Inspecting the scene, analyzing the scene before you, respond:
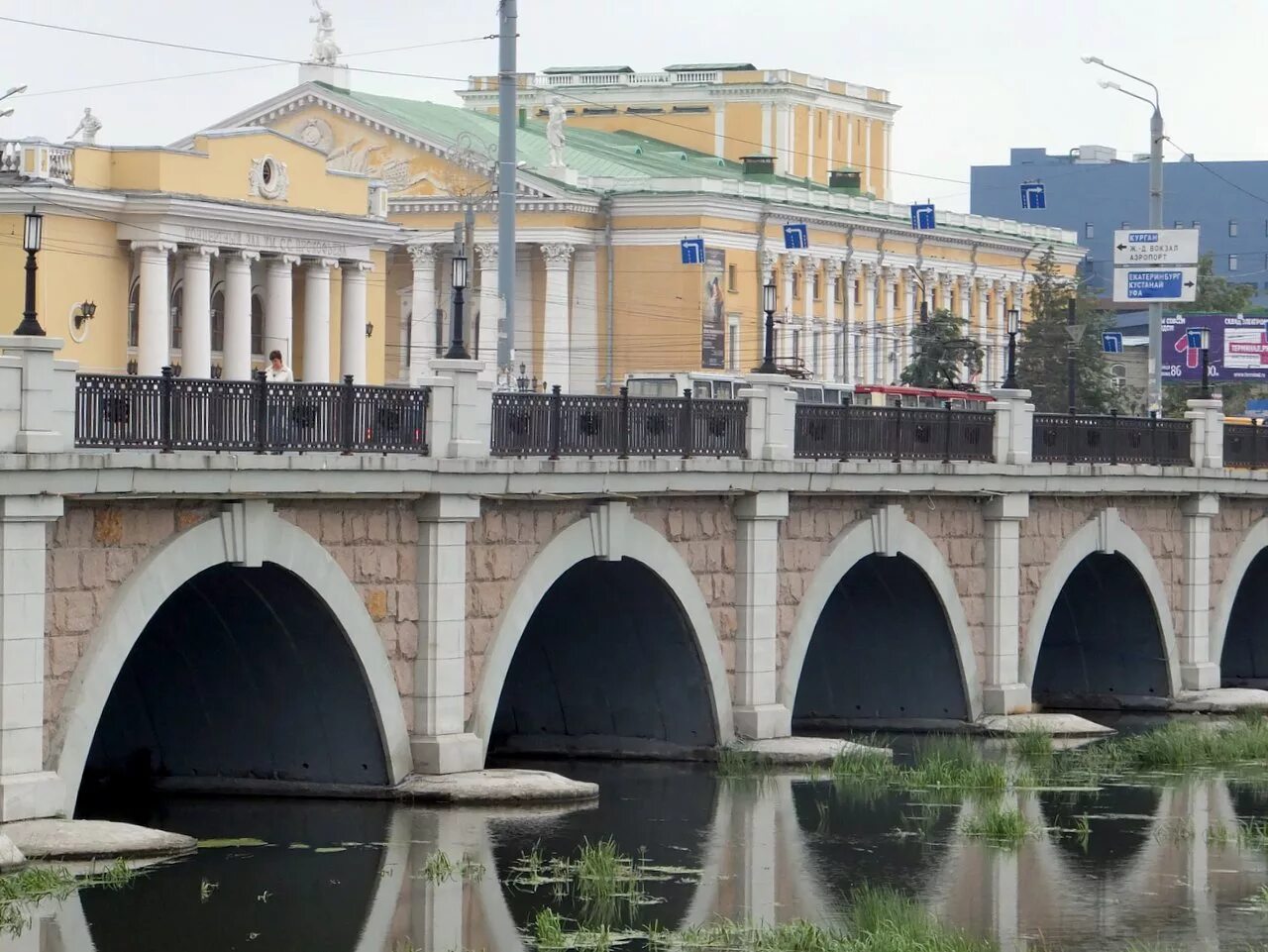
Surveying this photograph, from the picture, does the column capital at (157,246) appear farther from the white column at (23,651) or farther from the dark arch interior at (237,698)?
the white column at (23,651)

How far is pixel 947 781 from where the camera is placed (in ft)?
95.9

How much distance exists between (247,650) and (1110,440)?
52.2 ft

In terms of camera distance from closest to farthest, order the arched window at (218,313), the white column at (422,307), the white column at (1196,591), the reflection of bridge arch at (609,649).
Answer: the reflection of bridge arch at (609,649) → the white column at (1196,591) → the arched window at (218,313) → the white column at (422,307)

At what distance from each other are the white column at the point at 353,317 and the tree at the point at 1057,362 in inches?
743

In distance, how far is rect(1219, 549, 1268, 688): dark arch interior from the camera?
46.2m

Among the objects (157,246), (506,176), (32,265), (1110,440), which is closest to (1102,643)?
(1110,440)

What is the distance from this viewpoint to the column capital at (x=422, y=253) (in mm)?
78188

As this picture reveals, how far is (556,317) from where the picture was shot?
264 ft

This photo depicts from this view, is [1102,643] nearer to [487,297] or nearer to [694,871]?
[694,871]

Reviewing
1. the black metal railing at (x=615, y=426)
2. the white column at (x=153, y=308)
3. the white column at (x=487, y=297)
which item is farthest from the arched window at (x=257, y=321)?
the black metal railing at (x=615, y=426)

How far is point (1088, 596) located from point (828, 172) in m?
59.8

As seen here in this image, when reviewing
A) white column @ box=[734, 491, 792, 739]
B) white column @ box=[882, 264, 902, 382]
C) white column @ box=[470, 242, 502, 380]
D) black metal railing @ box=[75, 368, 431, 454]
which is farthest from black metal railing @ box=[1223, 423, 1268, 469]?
white column @ box=[882, 264, 902, 382]

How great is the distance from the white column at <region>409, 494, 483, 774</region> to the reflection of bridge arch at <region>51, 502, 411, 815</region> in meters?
0.27

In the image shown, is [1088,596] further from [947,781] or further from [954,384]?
[954,384]
